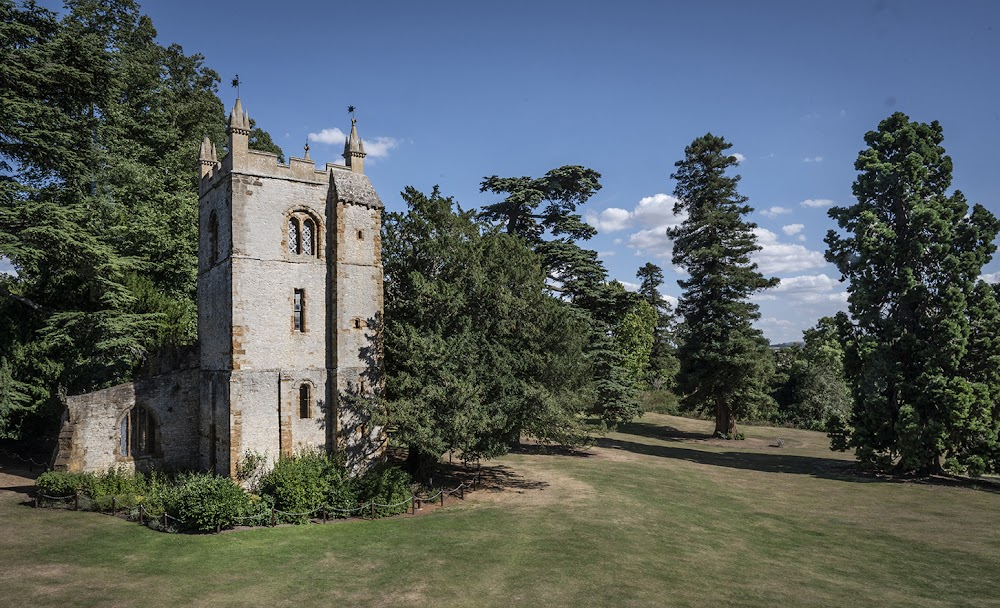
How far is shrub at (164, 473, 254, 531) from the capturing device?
1933 cm

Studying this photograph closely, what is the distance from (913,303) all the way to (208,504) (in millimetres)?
34889

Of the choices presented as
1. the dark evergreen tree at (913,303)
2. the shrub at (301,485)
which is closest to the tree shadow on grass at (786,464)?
the dark evergreen tree at (913,303)

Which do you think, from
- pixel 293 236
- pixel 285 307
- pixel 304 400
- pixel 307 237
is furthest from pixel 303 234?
pixel 304 400

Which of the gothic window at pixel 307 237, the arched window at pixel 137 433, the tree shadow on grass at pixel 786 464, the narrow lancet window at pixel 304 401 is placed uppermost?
the gothic window at pixel 307 237

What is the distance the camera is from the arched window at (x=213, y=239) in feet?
81.5

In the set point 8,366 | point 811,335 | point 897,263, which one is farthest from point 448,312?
point 811,335

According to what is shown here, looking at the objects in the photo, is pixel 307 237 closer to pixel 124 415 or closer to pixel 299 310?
pixel 299 310

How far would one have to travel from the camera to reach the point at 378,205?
25641 mm

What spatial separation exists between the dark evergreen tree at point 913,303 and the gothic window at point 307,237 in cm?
2846

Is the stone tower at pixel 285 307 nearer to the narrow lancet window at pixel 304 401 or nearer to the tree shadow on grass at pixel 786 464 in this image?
the narrow lancet window at pixel 304 401

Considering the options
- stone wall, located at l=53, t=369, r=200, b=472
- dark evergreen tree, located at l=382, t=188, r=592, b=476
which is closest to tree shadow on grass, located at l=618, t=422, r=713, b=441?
dark evergreen tree, located at l=382, t=188, r=592, b=476

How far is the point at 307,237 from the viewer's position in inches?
963

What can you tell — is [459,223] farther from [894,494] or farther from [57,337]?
[894,494]

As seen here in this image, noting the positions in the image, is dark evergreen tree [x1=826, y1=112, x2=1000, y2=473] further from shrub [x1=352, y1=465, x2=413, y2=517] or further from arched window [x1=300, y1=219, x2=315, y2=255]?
arched window [x1=300, y1=219, x2=315, y2=255]
